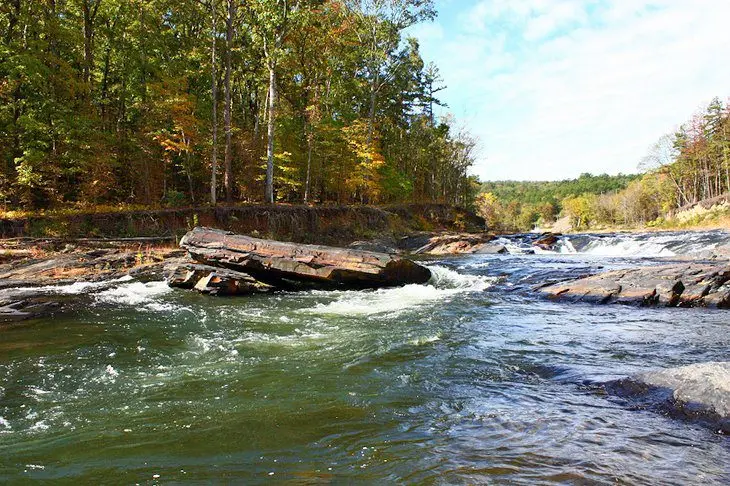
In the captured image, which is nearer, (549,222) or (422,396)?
(422,396)

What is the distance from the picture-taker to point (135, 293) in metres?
12.2

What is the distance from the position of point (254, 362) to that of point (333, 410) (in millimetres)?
2156

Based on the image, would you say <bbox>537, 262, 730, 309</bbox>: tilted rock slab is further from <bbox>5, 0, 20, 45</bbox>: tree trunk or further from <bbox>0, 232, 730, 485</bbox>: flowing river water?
<bbox>5, 0, 20, 45</bbox>: tree trunk

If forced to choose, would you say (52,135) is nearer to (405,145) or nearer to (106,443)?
(106,443)

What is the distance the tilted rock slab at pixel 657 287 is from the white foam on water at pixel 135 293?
37.2ft

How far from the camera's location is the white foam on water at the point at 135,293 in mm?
11234

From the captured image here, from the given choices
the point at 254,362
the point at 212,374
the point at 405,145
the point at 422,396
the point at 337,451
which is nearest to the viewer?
the point at 337,451

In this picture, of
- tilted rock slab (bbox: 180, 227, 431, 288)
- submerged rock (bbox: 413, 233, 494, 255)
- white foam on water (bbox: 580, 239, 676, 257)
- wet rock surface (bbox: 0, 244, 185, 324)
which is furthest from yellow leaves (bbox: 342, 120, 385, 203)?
tilted rock slab (bbox: 180, 227, 431, 288)

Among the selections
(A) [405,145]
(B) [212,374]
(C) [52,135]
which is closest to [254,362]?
(B) [212,374]

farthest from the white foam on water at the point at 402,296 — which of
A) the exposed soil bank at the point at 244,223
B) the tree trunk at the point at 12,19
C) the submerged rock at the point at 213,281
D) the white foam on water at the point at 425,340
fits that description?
the tree trunk at the point at 12,19

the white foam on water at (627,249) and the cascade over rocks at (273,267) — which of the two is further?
the white foam on water at (627,249)

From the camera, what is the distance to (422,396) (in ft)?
17.2

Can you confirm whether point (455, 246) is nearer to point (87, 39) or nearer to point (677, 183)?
point (87, 39)

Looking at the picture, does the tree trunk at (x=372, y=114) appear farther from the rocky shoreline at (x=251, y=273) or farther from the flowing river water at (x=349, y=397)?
the flowing river water at (x=349, y=397)
